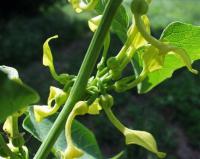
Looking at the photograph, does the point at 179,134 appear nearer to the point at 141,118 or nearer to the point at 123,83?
the point at 141,118

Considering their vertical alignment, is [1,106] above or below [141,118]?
above

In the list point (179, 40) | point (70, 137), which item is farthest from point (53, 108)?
point (179, 40)

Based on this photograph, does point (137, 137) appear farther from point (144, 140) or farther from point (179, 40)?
point (179, 40)

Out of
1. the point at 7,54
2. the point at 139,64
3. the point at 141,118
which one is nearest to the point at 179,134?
the point at 141,118

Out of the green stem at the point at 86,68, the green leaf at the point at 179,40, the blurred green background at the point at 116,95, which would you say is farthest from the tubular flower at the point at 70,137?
the blurred green background at the point at 116,95

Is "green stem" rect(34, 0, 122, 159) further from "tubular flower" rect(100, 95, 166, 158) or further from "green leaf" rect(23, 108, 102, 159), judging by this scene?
"green leaf" rect(23, 108, 102, 159)

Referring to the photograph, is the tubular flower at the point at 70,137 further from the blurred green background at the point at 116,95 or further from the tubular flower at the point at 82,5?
the blurred green background at the point at 116,95
